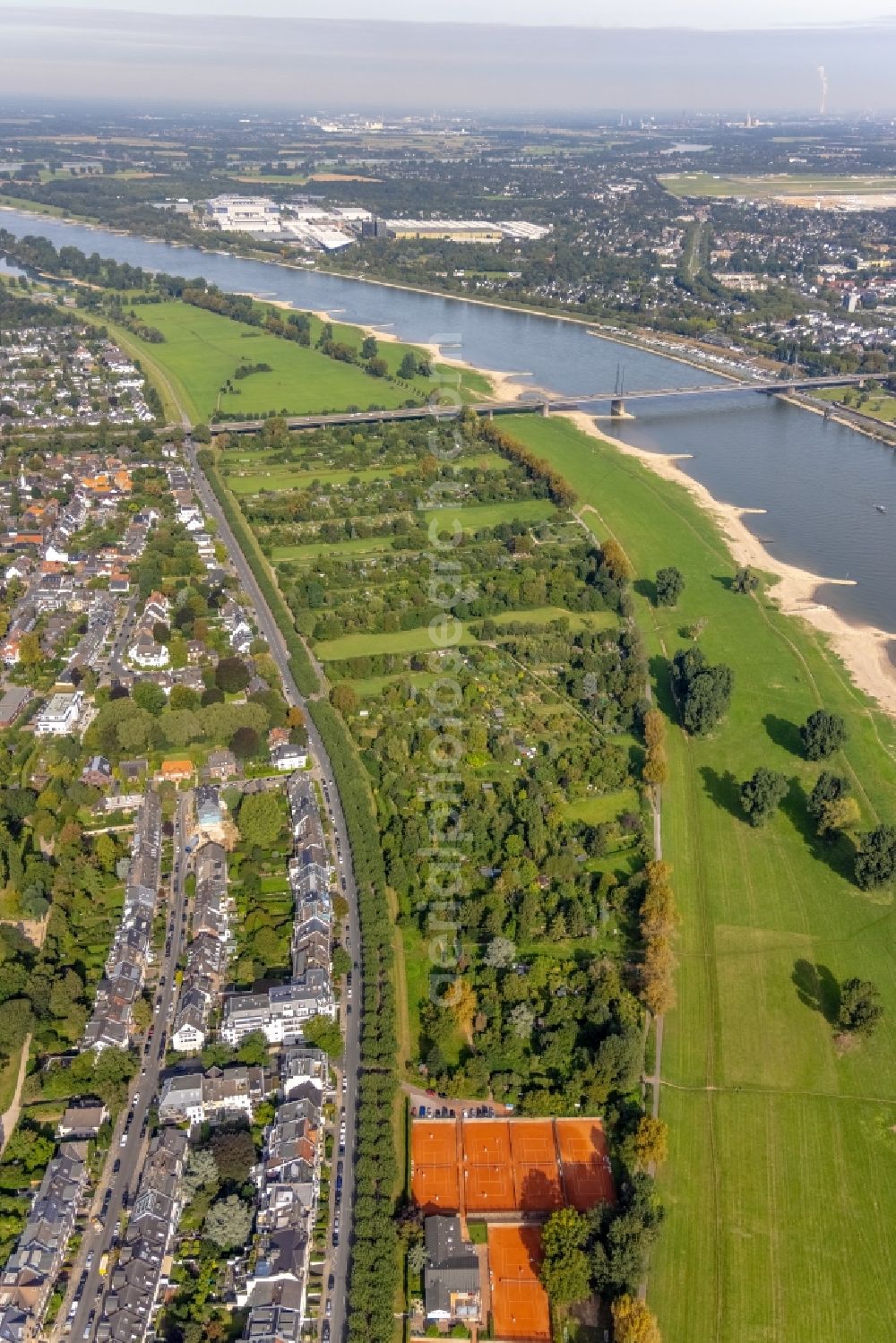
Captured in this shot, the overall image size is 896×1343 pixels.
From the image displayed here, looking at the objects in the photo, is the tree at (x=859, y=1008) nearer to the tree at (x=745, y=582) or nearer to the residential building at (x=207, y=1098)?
the residential building at (x=207, y=1098)

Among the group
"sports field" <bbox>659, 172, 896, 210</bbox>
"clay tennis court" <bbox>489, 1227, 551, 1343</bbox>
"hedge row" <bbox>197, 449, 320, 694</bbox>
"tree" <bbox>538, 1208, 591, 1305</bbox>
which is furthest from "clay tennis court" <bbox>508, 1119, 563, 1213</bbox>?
"sports field" <bbox>659, 172, 896, 210</bbox>

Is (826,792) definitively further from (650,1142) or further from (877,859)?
(650,1142)

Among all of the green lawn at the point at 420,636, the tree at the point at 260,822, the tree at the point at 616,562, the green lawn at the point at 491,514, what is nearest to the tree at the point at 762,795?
the green lawn at the point at 420,636

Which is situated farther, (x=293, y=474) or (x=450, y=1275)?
(x=293, y=474)

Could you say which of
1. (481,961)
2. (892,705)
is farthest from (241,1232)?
(892,705)

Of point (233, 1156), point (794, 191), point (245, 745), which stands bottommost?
point (233, 1156)

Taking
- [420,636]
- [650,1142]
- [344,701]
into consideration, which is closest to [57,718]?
[344,701]
